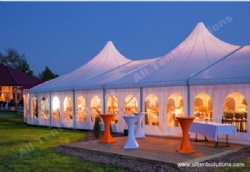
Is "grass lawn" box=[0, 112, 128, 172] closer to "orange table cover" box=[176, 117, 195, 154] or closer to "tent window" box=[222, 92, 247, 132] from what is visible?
"orange table cover" box=[176, 117, 195, 154]

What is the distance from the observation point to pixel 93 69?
16734mm

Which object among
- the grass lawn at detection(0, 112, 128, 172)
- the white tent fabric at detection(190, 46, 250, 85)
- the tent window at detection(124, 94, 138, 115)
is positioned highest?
the white tent fabric at detection(190, 46, 250, 85)

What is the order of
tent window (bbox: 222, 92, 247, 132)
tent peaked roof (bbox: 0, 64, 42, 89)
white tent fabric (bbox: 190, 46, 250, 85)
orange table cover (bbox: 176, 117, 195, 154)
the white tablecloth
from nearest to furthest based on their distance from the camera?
1. orange table cover (bbox: 176, 117, 195, 154)
2. the white tablecloth
3. white tent fabric (bbox: 190, 46, 250, 85)
4. tent window (bbox: 222, 92, 247, 132)
5. tent peaked roof (bbox: 0, 64, 42, 89)

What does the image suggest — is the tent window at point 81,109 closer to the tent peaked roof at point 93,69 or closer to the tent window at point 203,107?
the tent peaked roof at point 93,69

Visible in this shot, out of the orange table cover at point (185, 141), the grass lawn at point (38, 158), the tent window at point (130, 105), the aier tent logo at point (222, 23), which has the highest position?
the aier tent logo at point (222, 23)

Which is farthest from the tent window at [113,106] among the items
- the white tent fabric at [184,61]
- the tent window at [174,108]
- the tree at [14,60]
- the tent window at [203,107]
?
the tree at [14,60]

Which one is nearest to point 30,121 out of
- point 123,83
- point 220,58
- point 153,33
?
point 123,83

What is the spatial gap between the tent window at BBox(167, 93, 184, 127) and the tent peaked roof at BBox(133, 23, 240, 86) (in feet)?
2.14

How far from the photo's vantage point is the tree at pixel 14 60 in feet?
215

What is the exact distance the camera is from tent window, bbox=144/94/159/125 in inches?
477

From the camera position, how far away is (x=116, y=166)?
24.3 feet

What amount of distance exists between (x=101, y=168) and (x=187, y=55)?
21.5ft

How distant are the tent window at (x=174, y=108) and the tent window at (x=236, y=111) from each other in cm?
159

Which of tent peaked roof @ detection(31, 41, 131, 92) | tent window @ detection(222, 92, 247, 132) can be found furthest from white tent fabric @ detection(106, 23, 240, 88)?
tent peaked roof @ detection(31, 41, 131, 92)
